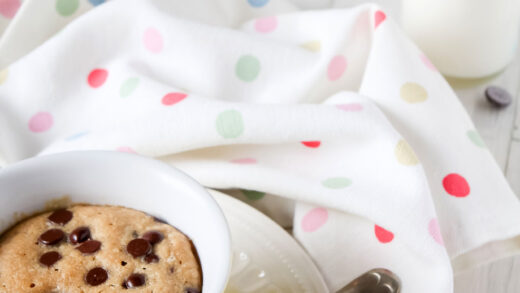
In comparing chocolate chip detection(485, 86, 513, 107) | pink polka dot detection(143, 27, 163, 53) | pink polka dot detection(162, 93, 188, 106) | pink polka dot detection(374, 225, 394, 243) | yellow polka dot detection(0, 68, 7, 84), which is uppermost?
pink polka dot detection(143, 27, 163, 53)

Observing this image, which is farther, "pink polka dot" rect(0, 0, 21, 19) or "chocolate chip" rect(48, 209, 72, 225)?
"pink polka dot" rect(0, 0, 21, 19)

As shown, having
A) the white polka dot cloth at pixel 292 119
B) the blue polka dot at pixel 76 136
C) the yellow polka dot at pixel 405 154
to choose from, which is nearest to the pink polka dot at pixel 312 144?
the white polka dot cloth at pixel 292 119

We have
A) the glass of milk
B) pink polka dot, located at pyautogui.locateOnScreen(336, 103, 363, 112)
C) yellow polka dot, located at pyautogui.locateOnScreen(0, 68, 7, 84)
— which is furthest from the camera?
the glass of milk

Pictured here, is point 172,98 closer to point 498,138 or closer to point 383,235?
point 383,235

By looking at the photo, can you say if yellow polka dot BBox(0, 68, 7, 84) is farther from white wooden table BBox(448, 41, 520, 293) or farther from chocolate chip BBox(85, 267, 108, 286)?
white wooden table BBox(448, 41, 520, 293)

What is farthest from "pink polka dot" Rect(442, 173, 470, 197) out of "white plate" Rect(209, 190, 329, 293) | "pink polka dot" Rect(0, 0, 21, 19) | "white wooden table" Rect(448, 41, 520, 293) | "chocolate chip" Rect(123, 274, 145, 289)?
"pink polka dot" Rect(0, 0, 21, 19)

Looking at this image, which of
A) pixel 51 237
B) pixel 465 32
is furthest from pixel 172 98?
pixel 465 32

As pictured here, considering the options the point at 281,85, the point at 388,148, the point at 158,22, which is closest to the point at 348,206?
the point at 388,148

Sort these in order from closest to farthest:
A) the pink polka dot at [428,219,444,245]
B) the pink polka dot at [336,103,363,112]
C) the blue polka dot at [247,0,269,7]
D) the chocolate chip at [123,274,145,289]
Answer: the chocolate chip at [123,274,145,289] < the pink polka dot at [428,219,444,245] < the pink polka dot at [336,103,363,112] < the blue polka dot at [247,0,269,7]
